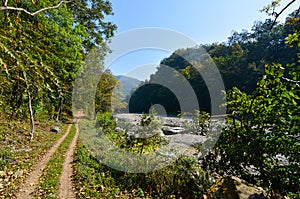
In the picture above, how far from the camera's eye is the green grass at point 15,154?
541cm

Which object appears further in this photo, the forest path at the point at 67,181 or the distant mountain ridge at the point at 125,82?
the distant mountain ridge at the point at 125,82

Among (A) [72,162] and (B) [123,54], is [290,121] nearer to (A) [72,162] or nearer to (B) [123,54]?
(A) [72,162]

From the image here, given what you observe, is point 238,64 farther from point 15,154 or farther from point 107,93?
point 15,154

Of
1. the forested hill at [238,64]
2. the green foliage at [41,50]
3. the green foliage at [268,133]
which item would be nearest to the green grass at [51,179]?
the green foliage at [41,50]

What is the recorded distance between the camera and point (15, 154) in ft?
25.6

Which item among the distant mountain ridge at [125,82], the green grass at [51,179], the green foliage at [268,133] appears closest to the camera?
the green foliage at [268,133]

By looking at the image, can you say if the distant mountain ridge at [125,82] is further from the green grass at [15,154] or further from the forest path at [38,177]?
the forest path at [38,177]

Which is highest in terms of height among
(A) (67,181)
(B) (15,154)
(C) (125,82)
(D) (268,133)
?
(C) (125,82)

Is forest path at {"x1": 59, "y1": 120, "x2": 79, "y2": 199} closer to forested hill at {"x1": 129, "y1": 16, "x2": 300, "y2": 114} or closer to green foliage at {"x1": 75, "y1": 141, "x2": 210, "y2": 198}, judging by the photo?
green foliage at {"x1": 75, "y1": 141, "x2": 210, "y2": 198}

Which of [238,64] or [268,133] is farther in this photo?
[238,64]

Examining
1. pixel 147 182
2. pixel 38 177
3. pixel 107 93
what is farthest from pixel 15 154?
pixel 107 93

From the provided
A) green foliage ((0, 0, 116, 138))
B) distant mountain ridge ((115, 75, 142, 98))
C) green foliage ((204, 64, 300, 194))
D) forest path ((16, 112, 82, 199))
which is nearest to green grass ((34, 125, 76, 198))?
forest path ((16, 112, 82, 199))

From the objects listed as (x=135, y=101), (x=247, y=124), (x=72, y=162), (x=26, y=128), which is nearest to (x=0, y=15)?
(x=72, y=162)

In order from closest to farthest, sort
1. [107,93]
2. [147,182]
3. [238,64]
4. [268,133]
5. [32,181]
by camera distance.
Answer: [268,133] < [32,181] < [147,182] < [107,93] < [238,64]
